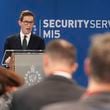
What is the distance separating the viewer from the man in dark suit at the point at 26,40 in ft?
21.4

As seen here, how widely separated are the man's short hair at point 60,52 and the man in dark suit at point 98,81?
81 cm

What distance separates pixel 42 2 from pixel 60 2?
33 centimetres

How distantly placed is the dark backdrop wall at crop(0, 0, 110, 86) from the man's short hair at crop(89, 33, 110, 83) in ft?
23.3

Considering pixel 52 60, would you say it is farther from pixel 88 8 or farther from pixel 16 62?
pixel 88 8

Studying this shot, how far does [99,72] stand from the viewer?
6.58 ft

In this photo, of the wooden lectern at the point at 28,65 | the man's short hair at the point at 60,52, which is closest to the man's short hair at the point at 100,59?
the man's short hair at the point at 60,52

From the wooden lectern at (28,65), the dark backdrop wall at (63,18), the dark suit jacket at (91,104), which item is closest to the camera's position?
the dark suit jacket at (91,104)

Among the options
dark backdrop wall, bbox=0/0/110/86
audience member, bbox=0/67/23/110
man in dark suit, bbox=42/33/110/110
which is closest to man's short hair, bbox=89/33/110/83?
man in dark suit, bbox=42/33/110/110

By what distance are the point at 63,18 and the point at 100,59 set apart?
724 cm

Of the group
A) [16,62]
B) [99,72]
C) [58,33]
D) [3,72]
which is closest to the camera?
[99,72]

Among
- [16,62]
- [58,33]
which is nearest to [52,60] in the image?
[16,62]

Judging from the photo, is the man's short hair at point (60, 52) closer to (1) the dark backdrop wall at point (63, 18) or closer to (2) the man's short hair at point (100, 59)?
(2) the man's short hair at point (100, 59)

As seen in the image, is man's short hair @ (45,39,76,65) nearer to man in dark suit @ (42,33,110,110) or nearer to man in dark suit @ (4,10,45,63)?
man in dark suit @ (42,33,110,110)

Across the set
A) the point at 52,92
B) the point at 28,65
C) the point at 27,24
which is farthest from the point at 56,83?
the point at 27,24
